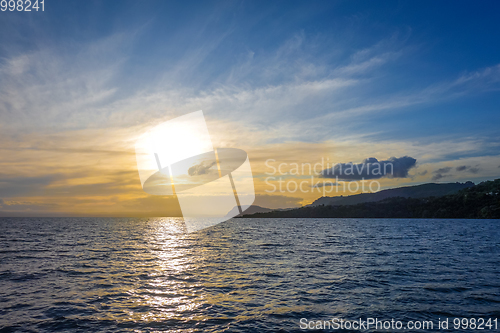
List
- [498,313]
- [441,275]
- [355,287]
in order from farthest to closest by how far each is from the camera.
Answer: [441,275] → [355,287] → [498,313]

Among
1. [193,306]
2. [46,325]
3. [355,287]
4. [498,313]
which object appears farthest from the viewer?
[355,287]

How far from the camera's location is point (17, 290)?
21188mm

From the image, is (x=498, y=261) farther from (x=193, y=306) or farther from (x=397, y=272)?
(x=193, y=306)

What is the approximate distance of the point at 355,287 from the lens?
72.0 feet

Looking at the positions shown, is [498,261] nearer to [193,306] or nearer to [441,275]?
[441,275]

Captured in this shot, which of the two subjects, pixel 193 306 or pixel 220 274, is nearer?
pixel 193 306

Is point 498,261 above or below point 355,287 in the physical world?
below

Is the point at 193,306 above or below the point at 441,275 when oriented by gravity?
above

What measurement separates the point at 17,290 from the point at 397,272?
32788 mm

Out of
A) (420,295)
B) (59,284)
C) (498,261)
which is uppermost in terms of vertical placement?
(59,284)

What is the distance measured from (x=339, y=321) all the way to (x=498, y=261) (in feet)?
101

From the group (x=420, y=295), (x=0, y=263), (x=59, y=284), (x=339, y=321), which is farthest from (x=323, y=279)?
(x=0, y=263)

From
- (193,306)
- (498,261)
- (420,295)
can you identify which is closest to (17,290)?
(193,306)

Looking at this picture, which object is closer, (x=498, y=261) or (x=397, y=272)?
(x=397, y=272)
